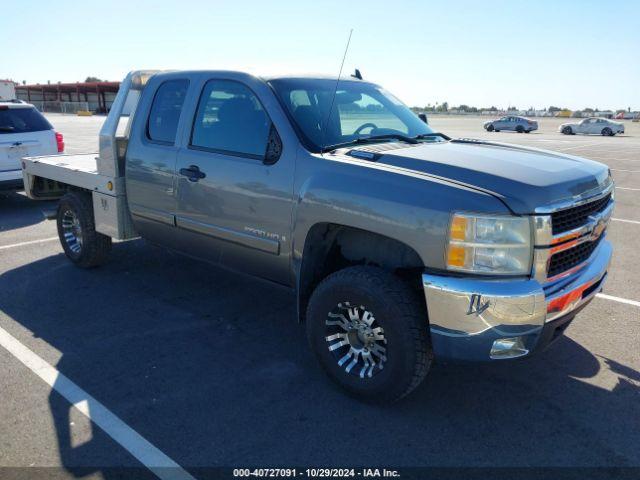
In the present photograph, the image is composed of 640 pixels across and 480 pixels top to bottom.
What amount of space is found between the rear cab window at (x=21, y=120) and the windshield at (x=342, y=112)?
6.43 metres

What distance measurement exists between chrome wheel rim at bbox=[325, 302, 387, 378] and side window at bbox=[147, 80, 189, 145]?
2.10 metres

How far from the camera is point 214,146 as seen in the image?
4.11 meters

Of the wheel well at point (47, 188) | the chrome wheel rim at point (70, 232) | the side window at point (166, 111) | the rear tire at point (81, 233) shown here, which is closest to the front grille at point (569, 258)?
the side window at point (166, 111)

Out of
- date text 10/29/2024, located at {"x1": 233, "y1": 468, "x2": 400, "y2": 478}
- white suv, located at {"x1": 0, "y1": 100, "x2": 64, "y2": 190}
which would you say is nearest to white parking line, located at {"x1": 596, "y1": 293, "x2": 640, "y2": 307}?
date text 10/29/2024, located at {"x1": 233, "y1": 468, "x2": 400, "y2": 478}

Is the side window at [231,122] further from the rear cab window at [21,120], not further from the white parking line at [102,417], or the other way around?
the rear cab window at [21,120]

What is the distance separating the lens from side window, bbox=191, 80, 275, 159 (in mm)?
3838

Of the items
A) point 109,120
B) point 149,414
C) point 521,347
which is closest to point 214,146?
point 109,120

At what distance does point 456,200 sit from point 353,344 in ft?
3.82

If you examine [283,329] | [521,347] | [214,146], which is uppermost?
[214,146]

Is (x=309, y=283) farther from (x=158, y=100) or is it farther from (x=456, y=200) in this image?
(x=158, y=100)

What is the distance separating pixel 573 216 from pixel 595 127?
1498 inches

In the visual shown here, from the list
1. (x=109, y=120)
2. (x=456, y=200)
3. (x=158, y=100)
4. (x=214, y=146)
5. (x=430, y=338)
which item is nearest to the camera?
(x=456, y=200)

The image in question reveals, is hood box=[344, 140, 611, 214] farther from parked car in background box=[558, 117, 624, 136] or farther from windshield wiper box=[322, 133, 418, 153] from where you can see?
parked car in background box=[558, 117, 624, 136]

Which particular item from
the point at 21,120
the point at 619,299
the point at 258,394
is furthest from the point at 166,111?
the point at 21,120
